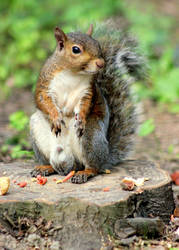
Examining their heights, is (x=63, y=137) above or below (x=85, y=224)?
above

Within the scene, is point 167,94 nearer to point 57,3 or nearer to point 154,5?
point 57,3

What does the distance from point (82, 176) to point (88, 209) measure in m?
0.43

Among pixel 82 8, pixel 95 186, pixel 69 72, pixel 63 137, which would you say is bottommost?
pixel 95 186

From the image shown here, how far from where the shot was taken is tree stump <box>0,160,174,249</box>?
2301mm

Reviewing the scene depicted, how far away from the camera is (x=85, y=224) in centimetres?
231

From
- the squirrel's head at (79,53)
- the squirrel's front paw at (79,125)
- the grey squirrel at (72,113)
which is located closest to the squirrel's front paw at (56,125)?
the grey squirrel at (72,113)

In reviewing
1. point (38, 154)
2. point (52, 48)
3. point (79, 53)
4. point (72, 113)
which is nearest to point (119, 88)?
point (72, 113)

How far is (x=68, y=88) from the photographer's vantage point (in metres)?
2.80

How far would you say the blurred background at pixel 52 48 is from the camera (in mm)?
4500

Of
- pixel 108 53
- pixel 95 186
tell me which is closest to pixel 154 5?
pixel 108 53

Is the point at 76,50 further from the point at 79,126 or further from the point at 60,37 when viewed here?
the point at 79,126

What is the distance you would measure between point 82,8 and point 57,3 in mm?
1291

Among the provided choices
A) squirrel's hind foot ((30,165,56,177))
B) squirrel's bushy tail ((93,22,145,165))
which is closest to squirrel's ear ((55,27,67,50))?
squirrel's bushy tail ((93,22,145,165))

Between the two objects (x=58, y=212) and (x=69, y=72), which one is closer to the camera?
(x=58, y=212)
